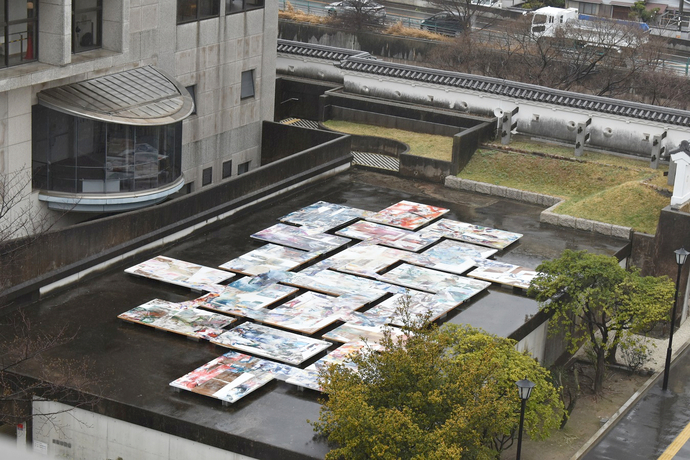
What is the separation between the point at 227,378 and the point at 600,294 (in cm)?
1128

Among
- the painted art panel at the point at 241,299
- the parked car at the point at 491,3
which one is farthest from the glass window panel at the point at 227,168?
the parked car at the point at 491,3

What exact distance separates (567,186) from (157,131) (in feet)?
A: 57.3

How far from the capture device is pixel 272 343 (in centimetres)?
2762

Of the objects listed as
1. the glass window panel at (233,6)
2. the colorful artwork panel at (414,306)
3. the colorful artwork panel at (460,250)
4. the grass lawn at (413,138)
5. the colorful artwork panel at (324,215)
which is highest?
the glass window panel at (233,6)

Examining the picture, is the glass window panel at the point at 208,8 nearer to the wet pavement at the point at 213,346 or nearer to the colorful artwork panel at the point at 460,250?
the wet pavement at the point at 213,346

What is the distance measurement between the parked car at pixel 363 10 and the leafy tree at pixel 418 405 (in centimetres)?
5286

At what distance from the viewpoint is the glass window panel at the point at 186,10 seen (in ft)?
123

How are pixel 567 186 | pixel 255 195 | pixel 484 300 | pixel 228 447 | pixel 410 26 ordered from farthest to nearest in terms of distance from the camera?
pixel 410 26 < pixel 567 186 < pixel 255 195 < pixel 484 300 < pixel 228 447

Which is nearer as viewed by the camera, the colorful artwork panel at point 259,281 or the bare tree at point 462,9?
the colorful artwork panel at point 259,281

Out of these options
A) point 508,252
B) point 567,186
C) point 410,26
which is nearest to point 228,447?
point 508,252

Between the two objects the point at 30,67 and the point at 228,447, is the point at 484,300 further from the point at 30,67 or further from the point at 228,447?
the point at 30,67

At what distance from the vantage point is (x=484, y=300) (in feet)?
104

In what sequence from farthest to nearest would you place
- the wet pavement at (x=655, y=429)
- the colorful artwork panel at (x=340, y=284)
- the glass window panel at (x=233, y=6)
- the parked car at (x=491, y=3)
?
the parked car at (x=491, y=3) < the glass window panel at (x=233, y=6) < the colorful artwork panel at (x=340, y=284) < the wet pavement at (x=655, y=429)

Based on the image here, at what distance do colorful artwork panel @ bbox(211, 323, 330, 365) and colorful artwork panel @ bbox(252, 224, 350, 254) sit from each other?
630 cm
